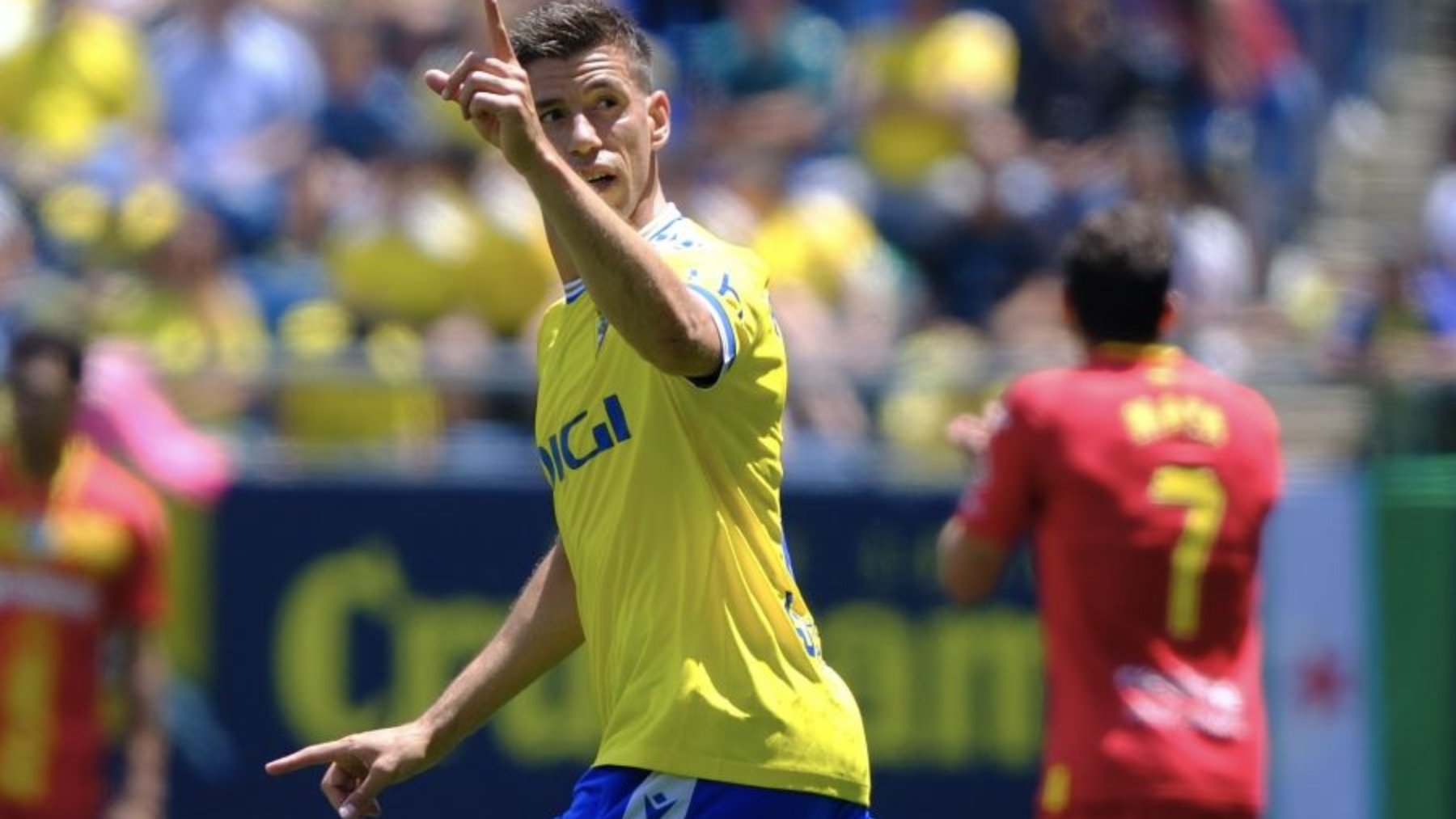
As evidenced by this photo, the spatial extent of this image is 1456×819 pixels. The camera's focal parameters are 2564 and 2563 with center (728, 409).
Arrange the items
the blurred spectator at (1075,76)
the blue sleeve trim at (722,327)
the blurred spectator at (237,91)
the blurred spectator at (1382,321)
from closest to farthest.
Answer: the blue sleeve trim at (722,327) < the blurred spectator at (1382,321) < the blurred spectator at (237,91) < the blurred spectator at (1075,76)

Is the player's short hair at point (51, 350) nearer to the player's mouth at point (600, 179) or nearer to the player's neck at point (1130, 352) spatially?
the player's neck at point (1130, 352)

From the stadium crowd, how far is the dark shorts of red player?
3.78 metres

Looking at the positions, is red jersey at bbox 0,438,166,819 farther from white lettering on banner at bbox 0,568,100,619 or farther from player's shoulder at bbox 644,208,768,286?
player's shoulder at bbox 644,208,768,286

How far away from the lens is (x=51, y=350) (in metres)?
8.30

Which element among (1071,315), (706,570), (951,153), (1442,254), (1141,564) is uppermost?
(951,153)

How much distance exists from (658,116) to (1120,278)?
2.38 meters

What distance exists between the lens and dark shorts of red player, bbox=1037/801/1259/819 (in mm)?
6398

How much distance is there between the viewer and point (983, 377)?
10.1 m

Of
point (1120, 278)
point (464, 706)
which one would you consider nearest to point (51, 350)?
point (1120, 278)

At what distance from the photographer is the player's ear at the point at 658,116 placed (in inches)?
177

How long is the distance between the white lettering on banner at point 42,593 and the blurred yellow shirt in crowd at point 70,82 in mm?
4271

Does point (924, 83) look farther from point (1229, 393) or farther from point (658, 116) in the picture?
point (658, 116)

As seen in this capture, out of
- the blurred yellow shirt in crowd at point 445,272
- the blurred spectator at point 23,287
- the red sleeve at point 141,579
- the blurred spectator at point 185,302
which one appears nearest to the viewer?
the red sleeve at point 141,579

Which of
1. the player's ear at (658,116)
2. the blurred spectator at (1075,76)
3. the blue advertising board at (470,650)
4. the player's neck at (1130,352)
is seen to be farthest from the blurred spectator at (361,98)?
the player's ear at (658,116)
